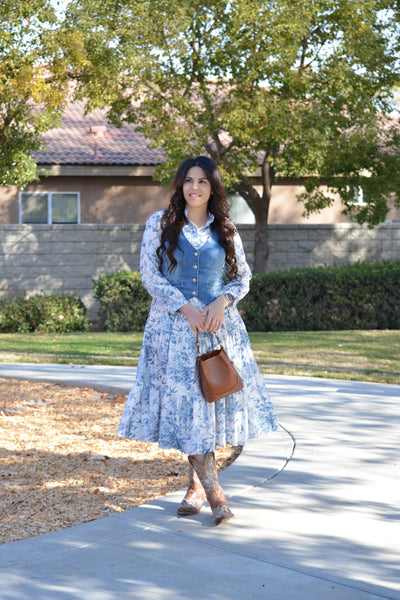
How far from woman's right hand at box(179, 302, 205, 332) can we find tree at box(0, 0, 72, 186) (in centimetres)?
788

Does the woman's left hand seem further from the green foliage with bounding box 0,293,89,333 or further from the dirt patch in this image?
the green foliage with bounding box 0,293,89,333

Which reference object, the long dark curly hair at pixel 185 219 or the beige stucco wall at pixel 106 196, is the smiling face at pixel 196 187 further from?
the beige stucco wall at pixel 106 196

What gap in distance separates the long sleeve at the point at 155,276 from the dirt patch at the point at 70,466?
1.27 metres

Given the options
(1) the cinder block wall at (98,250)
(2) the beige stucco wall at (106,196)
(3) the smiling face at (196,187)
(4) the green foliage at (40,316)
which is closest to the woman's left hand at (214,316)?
(3) the smiling face at (196,187)

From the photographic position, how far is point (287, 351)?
11633 millimetres

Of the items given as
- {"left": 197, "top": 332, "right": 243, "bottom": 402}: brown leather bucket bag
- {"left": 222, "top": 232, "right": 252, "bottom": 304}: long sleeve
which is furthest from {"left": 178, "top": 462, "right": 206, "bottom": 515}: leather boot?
{"left": 222, "top": 232, "right": 252, "bottom": 304}: long sleeve

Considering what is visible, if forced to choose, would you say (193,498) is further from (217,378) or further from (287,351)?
(287,351)

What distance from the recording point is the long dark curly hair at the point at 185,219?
172 inches

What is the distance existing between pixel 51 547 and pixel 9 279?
14.3 meters

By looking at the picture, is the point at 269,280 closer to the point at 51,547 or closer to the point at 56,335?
the point at 56,335

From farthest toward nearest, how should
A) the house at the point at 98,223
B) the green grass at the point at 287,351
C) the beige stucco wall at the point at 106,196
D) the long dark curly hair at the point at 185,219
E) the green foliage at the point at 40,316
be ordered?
the beige stucco wall at the point at 106,196, the house at the point at 98,223, the green foliage at the point at 40,316, the green grass at the point at 287,351, the long dark curly hair at the point at 185,219

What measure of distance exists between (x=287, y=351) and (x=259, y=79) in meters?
6.78

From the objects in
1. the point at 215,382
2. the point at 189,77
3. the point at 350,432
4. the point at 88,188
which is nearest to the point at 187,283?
the point at 215,382

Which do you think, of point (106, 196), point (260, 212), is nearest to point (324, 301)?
point (260, 212)
